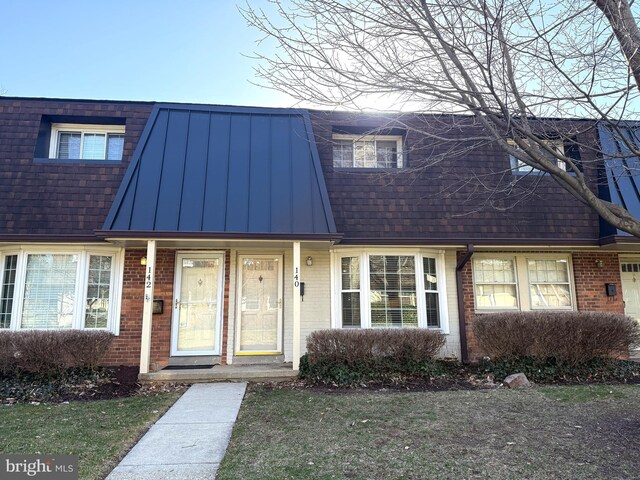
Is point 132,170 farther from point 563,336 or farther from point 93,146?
point 563,336

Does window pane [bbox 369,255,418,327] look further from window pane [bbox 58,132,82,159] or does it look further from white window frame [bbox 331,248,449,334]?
window pane [bbox 58,132,82,159]

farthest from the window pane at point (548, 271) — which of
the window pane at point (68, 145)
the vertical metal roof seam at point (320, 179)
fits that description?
the window pane at point (68, 145)

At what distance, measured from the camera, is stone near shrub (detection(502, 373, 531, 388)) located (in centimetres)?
663

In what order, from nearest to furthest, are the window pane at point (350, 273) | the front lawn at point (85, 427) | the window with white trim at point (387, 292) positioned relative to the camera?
the front lawn at point (85, 427)
the window with white trim at point (387, 292)
the window pane at point (350, 273)

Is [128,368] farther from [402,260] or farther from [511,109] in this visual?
[511,109]

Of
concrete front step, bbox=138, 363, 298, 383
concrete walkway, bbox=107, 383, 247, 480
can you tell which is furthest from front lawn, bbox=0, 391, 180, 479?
concrete front step, bbox=138, 363, 298, 383

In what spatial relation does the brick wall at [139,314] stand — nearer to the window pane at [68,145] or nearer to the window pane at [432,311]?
the window pane at [68,145]

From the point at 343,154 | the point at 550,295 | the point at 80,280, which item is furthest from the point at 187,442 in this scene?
the point at 550,295

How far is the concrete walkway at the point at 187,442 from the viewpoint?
3.59 metres

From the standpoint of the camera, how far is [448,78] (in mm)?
4633

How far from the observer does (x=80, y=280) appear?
7941 mm

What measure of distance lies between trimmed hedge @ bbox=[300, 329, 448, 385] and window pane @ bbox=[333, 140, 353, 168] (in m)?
4.23

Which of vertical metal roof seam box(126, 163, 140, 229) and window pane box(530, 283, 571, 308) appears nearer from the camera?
A: vertical metal roof seam box(126, 163, 140, 229)

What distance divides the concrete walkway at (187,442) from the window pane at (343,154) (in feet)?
18.7
